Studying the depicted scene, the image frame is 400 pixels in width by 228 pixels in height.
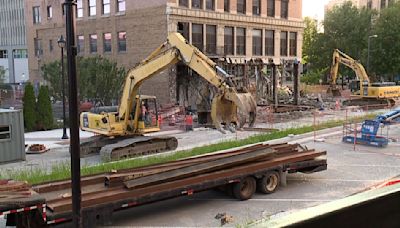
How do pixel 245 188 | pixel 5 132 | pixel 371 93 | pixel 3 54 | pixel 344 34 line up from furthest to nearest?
pixel 3 54
pixel 344 34
pixel 371 93
pixel 5 132
pixel 245 188

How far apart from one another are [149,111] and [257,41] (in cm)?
2940

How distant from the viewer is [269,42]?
48531mm

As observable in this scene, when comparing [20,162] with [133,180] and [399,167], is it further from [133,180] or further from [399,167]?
[399,167]

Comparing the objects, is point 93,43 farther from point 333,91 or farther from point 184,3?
point 333,91

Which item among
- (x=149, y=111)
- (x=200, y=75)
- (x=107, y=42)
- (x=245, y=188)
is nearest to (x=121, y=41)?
(x=107, y=42)

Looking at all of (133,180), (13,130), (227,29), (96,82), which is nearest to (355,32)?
(227,29)

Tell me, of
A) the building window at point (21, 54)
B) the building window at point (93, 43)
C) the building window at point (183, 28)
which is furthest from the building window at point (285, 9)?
the building window at point (21, 54)

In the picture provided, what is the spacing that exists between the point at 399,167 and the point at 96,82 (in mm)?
23054

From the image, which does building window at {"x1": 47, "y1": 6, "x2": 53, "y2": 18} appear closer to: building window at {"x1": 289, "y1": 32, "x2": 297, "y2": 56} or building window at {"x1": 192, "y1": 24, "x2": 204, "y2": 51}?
building window at {"x1": 192, "y1": 24, "x2": 204, "y2": 51}

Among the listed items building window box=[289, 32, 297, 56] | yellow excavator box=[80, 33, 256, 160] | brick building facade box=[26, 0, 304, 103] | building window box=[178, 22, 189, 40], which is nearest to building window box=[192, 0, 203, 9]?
brick building facade box=[26, 0, 304, 103]

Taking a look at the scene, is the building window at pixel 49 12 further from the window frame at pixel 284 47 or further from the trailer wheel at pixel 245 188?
the trailer wheel at pixel 245 188

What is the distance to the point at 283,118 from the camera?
31.6 meters

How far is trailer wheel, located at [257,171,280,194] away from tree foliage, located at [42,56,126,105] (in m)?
22.7

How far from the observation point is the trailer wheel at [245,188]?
39.8 ft
